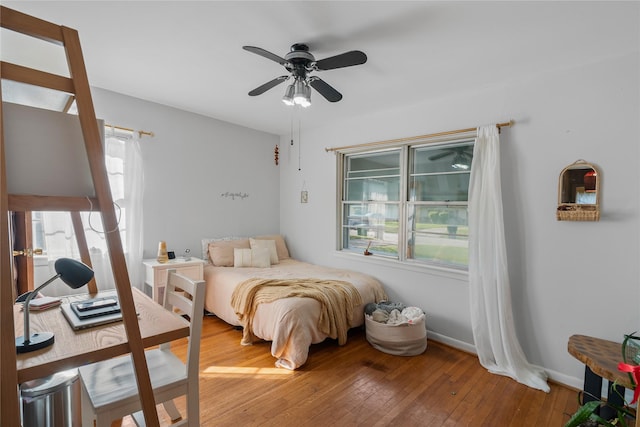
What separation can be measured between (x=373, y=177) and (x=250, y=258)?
5.90ft

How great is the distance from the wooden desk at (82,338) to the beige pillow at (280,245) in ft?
9.14

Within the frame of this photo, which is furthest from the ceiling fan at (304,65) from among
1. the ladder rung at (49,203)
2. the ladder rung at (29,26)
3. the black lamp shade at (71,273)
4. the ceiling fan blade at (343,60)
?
the black lamp shade at (71,273)

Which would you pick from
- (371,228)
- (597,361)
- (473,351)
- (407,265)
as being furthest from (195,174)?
(597,361)

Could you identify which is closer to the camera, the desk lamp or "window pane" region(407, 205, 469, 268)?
the desk lamp

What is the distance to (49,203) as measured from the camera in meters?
0.85

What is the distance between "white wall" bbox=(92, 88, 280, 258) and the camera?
3340 mm

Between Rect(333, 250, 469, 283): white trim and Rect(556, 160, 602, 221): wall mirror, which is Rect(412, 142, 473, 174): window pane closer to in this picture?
Rect(556, 160, 602, 221): wall mirror

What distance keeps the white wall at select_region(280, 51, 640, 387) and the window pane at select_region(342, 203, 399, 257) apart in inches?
22.1

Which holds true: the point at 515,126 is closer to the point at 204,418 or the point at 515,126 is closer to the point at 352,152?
the point at 352,152

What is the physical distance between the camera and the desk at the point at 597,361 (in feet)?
5.53

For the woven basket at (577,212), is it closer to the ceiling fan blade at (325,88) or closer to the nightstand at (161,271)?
the ceiling fan blade at (325,88)

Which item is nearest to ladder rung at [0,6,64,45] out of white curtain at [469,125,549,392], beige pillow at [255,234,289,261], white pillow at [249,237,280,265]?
white curtain at [469,125,549,392]

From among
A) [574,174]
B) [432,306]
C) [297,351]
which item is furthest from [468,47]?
[297,351]

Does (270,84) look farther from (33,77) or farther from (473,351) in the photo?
(473,351)
